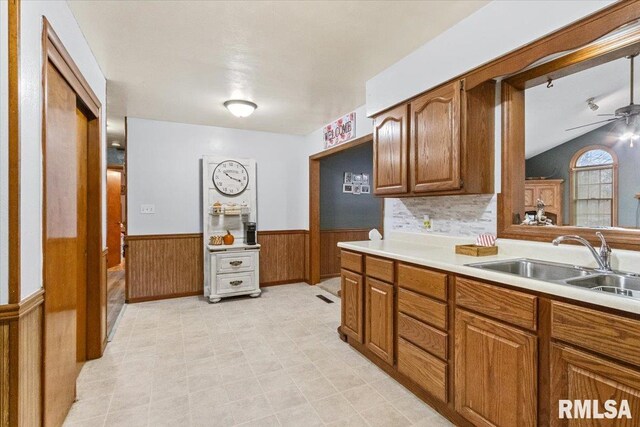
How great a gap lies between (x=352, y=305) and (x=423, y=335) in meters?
0.84

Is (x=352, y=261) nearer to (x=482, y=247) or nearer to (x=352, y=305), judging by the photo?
(x=352, y=305)

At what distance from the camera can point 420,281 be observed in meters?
1.96

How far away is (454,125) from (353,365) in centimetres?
190

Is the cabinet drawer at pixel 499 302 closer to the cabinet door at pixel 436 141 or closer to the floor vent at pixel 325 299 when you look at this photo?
the cabinet door at pixel 436 141

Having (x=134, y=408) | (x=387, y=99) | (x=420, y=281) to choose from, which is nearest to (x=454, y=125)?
(x=387, y=99)

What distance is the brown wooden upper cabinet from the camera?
82.7 inches

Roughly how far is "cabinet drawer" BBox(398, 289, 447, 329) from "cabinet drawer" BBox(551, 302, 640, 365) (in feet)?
1.93

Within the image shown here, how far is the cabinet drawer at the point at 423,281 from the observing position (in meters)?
1.81

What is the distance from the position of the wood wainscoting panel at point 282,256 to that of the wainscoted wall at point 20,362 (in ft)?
11.7

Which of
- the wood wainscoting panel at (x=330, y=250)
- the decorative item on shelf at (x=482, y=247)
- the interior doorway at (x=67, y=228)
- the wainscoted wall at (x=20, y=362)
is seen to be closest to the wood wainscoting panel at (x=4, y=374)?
the wainscoted wall at (x=20, y=362)

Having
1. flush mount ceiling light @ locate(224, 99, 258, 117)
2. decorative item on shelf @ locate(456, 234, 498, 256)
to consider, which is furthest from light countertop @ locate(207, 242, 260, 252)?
decorative item on shelf @ locate(456, 234, 498, 256)

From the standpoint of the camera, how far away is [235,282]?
4.21 m

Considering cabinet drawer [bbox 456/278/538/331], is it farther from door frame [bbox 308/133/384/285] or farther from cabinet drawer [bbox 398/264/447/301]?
door frame [bbox 308/133/384/285]

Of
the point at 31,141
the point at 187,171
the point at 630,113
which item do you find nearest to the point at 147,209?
the point at 187,171
